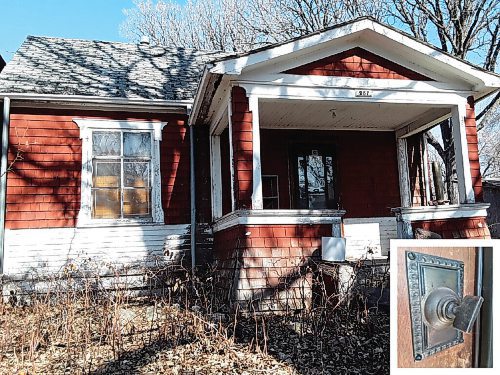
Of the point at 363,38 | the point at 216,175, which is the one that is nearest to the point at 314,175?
the point at 216,175

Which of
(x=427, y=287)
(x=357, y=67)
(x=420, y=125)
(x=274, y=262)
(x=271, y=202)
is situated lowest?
(x=274, y=262)

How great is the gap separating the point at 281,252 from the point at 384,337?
194 cm

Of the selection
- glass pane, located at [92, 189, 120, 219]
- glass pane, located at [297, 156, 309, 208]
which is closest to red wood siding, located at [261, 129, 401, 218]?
glass pane, located at [297, 156, 309, 208]

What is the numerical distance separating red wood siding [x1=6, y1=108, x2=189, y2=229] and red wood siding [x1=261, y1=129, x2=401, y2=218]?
8.33 ft

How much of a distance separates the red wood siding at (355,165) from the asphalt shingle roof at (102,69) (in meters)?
2.15

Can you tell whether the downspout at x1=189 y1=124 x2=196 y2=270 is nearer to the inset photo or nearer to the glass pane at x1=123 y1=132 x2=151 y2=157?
the glass pane at x1=123 y1=132 x2=151 y2=157

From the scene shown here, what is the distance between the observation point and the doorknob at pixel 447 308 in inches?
48.9

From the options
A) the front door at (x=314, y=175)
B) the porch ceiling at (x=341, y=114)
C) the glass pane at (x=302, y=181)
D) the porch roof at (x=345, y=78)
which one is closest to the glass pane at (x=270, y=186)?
the front door at (x=314, y=175)

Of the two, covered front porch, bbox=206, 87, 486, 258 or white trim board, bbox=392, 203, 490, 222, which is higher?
covered front porch, bbox=206, 87, 486, 258

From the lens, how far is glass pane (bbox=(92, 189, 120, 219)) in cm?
802

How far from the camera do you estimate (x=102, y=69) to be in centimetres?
970

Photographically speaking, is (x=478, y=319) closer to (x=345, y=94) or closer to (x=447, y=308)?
(x=447, y=308)

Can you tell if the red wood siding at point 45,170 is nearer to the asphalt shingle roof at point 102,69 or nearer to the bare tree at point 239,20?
the asphalt shingle roof at point 102,69

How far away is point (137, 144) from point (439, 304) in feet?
25.2
